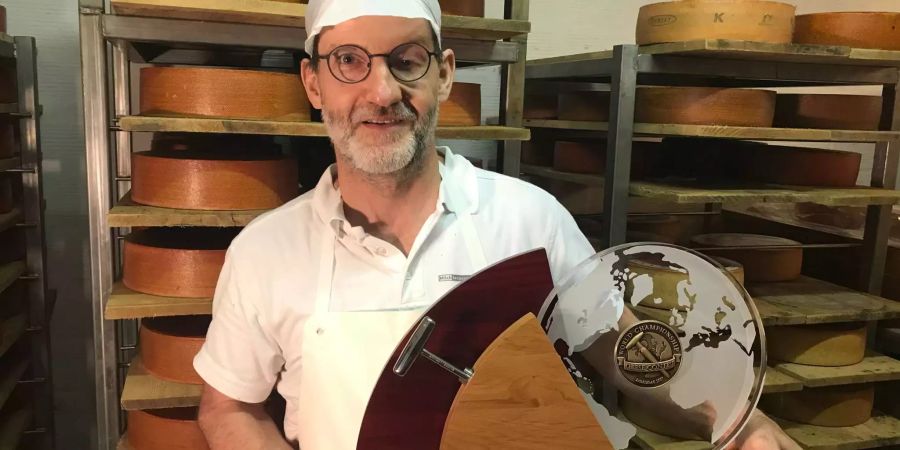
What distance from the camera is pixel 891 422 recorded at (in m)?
2.31

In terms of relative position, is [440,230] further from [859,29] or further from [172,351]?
[859,29]

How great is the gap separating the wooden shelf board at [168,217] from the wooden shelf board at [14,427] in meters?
0.80

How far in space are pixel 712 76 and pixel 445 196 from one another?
1.16m

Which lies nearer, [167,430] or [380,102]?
[380,102]

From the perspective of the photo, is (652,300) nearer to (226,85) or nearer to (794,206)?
(226,85)

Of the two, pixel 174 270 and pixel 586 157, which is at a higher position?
pixel 586 157

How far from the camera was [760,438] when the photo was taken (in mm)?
917

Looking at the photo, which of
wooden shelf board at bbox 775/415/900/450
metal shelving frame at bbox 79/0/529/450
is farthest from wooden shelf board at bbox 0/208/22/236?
wooden shelf board at bbox 775/415/900/450

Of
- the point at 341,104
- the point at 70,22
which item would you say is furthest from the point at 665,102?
the point at 70,22

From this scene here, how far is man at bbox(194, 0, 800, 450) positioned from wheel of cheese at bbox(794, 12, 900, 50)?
48.2 inches

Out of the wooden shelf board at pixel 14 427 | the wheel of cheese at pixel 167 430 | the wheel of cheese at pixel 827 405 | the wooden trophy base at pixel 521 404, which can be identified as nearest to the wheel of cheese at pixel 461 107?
the wheel of cheese at pixel 167 430

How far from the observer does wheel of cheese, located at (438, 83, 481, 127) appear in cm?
179

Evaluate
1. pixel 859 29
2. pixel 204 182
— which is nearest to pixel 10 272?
pixel 204 182

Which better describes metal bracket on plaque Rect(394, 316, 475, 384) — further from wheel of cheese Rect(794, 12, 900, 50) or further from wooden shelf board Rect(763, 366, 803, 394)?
wheel of cheese Rect(794, 12, 900, 50)
